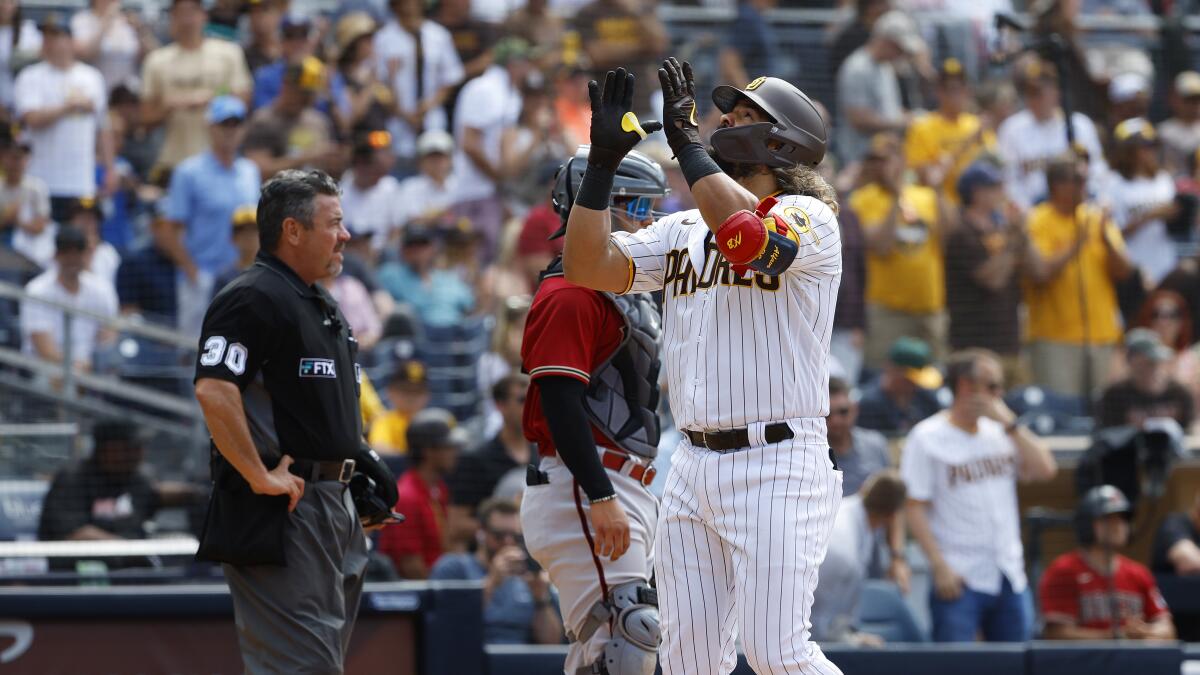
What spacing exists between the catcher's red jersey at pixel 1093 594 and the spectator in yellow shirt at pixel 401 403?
333 centimetres

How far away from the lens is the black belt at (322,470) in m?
4.78

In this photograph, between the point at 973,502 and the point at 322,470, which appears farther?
the point at 973,502

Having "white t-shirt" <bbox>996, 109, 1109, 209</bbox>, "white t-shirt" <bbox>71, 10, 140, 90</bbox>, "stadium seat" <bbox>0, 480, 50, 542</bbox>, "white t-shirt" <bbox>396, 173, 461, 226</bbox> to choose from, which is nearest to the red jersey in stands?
"stadium seat" <bbox>0, 480, 50, 542</bbox>

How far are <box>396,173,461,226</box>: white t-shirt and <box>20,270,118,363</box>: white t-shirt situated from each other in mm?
1960

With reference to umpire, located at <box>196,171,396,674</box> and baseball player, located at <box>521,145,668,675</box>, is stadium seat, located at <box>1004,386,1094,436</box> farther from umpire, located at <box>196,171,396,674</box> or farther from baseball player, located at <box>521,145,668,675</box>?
umpire, located at <box>196,171,396,674</box>

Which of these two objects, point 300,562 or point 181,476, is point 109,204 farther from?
point 300,562

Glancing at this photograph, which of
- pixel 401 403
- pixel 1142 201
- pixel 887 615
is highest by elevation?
pixel 1142 201

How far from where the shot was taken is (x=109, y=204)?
1016 centimetres

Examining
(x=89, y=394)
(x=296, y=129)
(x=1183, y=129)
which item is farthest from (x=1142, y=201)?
(x=89, y=394)

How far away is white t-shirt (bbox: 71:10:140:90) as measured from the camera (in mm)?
10602

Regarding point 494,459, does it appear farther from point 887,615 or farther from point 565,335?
point 565,335

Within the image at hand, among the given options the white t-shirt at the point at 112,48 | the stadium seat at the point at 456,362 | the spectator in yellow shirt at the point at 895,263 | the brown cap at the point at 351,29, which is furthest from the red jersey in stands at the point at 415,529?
the white t-shirt at the point at 112,48

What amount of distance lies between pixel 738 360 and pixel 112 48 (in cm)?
748

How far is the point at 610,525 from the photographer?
15.1 feet
